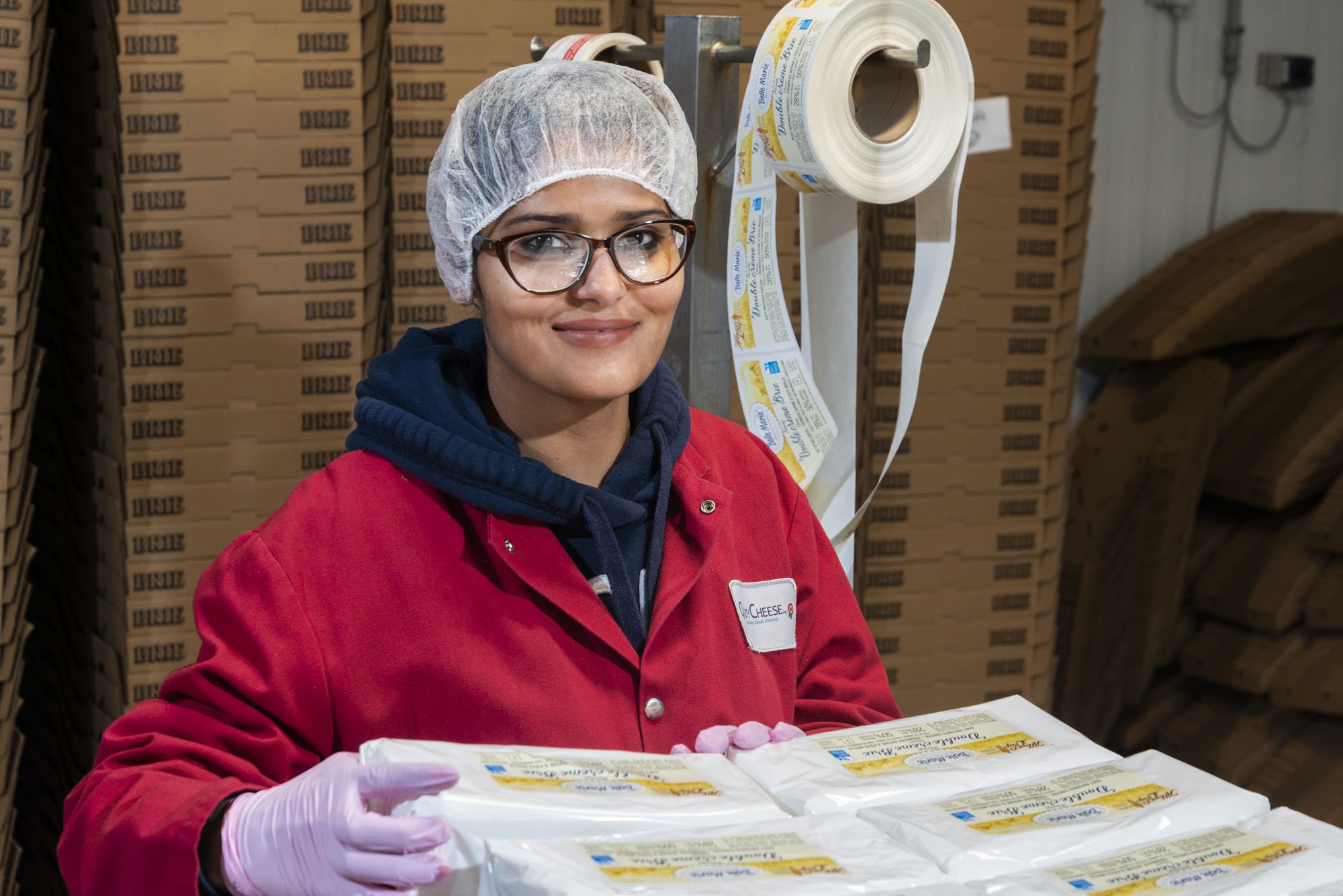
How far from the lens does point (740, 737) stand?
1446mm

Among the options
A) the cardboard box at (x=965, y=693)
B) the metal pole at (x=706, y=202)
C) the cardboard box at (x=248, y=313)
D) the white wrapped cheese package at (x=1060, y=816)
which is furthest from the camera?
the cardboard box at (x=965, y=693)

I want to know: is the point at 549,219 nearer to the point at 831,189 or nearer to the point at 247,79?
the point at 831,189

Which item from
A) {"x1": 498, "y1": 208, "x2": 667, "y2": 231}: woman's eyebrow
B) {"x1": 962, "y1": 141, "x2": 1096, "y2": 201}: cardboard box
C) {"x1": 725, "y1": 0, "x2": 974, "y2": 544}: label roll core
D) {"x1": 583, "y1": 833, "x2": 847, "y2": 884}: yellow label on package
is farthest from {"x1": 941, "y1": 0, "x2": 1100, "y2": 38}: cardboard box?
{"x1": 583, "y1": 833, "x2": 847, "y2": 884}: yellow label on package

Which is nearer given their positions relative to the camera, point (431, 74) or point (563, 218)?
point (563, 218)

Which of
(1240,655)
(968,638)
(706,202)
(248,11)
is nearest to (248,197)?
(248,11)

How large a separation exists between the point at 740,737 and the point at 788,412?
33.8 inches

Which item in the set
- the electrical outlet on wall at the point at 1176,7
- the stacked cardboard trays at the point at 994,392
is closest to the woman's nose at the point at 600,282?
the stacked cardboard trays at the point at 994,392

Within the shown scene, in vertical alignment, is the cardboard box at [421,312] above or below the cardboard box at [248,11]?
below

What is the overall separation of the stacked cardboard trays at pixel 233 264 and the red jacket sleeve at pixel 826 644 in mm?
1270

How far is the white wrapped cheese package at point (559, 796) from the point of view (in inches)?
43.3

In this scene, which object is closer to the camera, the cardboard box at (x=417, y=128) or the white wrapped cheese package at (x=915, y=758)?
the white wrapped cheese package at (x=915, y=758)

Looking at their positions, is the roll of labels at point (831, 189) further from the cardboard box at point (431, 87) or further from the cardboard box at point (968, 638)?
the cardboard box at point (968, 638)

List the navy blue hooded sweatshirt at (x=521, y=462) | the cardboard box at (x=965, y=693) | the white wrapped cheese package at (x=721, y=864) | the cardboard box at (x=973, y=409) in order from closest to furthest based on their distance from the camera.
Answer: the white wrapped cheese package at (x=721, y=864), the navy blue hooded sweatshirt at (x=521, y=462), the cardboard box at (x=973, y=409), the cardboard box at (x=965, y=693)

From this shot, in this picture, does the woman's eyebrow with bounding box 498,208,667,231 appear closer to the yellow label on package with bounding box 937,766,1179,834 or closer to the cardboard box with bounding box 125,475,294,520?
the yellow label on package with bounding box 937,766,1179,834
